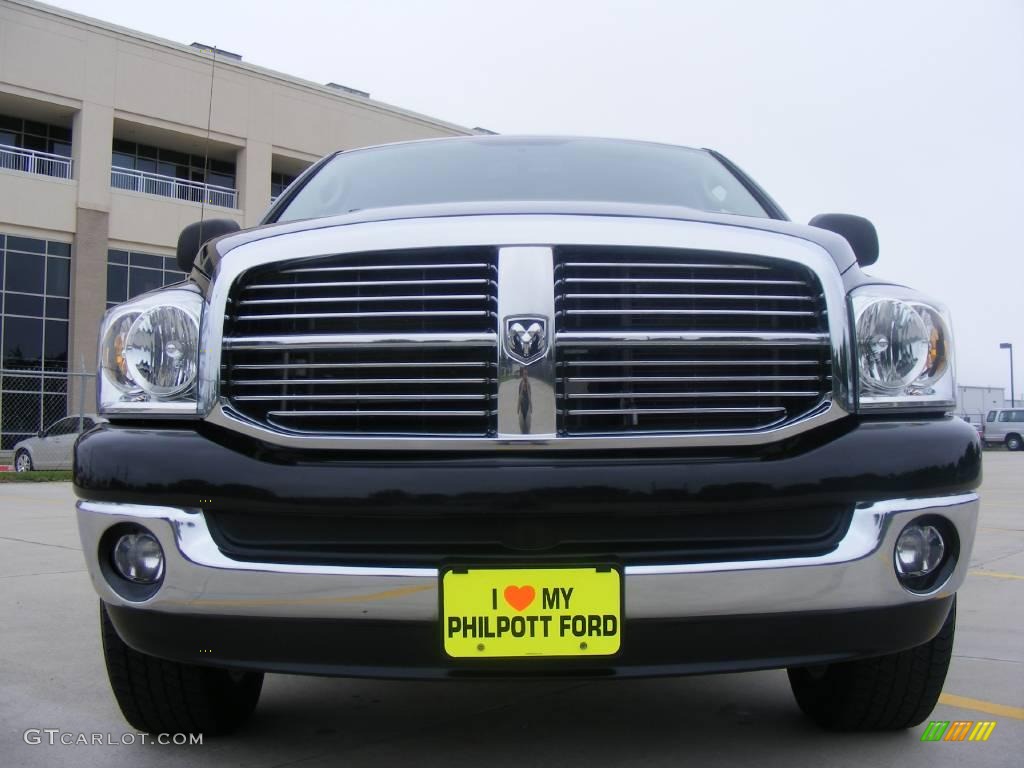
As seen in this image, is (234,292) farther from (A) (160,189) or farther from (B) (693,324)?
(A) (160,189)

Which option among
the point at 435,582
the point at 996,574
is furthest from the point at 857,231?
the point at 996,574

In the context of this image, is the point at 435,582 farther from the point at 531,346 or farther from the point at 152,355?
the point at 152,355

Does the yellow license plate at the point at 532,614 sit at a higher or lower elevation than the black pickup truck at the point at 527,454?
lower

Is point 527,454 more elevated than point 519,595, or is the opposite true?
point 527,454

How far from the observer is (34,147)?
89.3 ft

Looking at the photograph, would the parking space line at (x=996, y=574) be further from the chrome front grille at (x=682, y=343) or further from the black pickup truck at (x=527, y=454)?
the chrome front grille at (x=682, y=343)

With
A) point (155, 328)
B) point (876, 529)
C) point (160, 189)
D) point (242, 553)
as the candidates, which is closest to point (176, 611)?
point (242, 553)

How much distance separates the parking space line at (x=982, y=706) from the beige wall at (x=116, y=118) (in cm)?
2297

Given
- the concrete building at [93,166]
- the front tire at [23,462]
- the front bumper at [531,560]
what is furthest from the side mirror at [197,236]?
the concrete building at [93,166]

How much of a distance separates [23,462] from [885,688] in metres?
19.9

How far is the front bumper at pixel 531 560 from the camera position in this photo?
2.02 m

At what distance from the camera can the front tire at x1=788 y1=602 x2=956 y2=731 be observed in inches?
97.7

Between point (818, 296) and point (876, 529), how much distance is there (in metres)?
0.54

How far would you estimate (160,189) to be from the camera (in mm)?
29297
